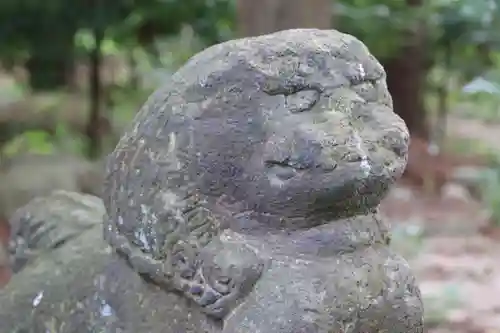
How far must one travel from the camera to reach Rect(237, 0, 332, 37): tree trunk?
3.02 meters

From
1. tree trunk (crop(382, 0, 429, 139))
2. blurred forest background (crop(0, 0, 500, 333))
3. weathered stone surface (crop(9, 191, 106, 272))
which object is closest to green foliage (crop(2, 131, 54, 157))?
blurred forest background (crop(0, 0, 500, 333))

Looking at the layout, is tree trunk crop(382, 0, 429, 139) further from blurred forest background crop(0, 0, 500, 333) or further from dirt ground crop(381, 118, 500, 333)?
dirt ground crop(381, 118, 500, 333)

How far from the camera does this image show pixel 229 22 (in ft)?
15.5

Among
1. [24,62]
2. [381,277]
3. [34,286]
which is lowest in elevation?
[24,62]

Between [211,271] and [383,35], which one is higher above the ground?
[211,271]

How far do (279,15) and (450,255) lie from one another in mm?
1710

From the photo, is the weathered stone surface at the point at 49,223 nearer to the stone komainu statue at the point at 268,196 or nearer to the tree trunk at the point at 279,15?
the stone komainu statue at the point at 268,196

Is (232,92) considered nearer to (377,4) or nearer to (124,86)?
(377,4)

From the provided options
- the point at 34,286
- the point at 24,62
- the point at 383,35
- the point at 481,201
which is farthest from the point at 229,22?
the point at 34,286

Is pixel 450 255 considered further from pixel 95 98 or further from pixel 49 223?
pixel 49 223

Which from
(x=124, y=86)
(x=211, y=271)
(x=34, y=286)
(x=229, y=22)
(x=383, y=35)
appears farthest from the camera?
(x=124, y=86)

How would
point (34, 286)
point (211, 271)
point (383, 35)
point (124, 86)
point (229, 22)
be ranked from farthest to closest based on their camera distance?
point (124, 86)
point (383, 35)
point (229, 22)
point (34, 286)
point (211, 271)

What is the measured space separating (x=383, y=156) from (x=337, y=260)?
6.3 inches

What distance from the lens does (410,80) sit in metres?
6.23
